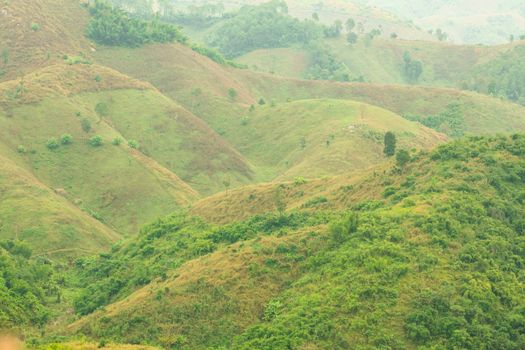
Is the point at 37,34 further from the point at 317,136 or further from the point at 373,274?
the point at 373,274

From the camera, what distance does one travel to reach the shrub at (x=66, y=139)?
110 metres

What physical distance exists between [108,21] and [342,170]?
3190 inches

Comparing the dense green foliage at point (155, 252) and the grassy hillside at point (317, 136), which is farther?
the grassy hillside at point (317, 136)

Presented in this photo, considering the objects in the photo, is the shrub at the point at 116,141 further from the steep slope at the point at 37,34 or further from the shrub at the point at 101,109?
the steep slope at the point at 37,34

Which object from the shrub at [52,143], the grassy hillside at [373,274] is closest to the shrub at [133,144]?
the shrub at [52,143]

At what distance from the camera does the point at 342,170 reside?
114 metres

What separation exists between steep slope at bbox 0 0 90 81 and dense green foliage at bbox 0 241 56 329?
70875 millimetres

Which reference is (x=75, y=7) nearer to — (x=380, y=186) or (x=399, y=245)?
(x=380, y=186)

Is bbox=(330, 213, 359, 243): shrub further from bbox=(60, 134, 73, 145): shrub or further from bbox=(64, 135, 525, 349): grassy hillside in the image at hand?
bbox=(60, 134, 73, 145): shrub

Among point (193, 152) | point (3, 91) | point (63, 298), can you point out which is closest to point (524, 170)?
point (63, 298)

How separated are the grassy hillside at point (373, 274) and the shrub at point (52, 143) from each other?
46.5m

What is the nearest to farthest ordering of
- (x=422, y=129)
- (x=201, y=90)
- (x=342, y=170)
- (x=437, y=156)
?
1. (x=437, y=156)
2. (x=342, y=170)
3. (x=422, y=129)
4. (x=201, y=90)

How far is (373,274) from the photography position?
51.5m

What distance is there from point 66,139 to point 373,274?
239ft
